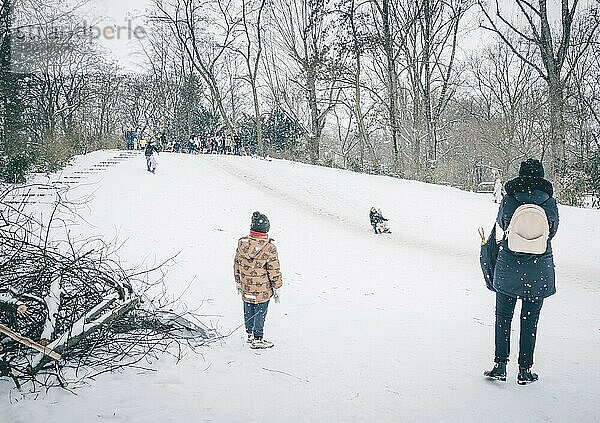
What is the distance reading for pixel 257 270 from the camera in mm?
5883

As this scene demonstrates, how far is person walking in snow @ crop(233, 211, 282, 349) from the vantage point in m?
5.88

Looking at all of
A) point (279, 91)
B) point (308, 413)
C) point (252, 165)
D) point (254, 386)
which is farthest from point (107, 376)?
point (279, 91)

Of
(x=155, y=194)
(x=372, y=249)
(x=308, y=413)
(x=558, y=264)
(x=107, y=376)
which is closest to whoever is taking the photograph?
(x=308, y=413)

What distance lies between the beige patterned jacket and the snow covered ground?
0.65 meters

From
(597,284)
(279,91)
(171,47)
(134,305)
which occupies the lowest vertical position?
(597,284)

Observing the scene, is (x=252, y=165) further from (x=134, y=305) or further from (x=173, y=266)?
(x=134, y=305)

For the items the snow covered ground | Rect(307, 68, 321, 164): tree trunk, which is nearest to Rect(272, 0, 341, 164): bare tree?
Rect(307, 68, 321, 164): tree trunk

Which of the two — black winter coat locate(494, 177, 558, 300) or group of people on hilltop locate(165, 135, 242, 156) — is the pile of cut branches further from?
group of people on hilltop locate(165, 135, 242, 156)

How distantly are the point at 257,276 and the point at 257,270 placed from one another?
0.22 feet

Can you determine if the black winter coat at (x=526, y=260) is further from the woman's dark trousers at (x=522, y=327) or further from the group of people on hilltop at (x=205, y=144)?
the group of people on hilltop at (x=205, y=144)

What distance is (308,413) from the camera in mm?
4258

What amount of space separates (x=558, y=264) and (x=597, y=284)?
177 cm

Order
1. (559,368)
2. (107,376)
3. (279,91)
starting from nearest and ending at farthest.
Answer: (107,376) < (559,368) < (279,91)

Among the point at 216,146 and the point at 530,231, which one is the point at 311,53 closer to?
the point at 216,146
